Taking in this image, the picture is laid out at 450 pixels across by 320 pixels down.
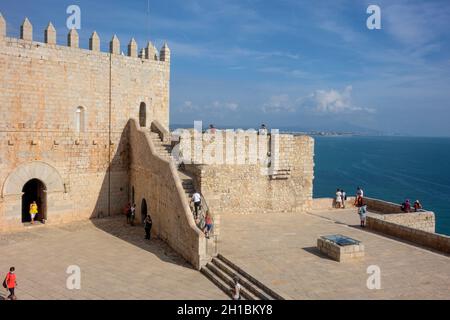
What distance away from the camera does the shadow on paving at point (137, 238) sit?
14039 mm

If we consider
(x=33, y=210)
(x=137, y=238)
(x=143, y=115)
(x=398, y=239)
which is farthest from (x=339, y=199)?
(x=33, y=210)

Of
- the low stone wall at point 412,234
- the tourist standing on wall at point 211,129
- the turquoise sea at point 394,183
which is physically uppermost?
the tourist standing on wall at point 211,129

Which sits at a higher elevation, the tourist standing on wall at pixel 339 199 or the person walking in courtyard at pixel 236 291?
the tourist standing on wall at pixel 339 199

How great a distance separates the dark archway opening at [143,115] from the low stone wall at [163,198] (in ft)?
2.89

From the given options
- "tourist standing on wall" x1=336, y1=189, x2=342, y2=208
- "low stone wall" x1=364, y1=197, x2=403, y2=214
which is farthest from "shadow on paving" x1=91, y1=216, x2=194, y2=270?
"low stone wall" x1=364, y1=197, x2=403, y2=214

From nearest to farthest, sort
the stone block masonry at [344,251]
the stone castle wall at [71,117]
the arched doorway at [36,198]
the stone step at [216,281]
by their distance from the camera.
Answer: the stone step at [216,281] < the stone block masonry at [344,251] < the stone castle wall at [71,117] < the arched doorway at [36,198]

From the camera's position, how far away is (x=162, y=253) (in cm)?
1450

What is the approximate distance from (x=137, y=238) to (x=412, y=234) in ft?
34.6

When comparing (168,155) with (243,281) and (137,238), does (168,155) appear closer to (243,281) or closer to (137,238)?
(137,238)

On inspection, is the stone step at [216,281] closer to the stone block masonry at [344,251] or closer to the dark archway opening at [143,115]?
the stone block masonry at [344,251]

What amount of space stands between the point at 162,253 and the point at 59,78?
352 inches

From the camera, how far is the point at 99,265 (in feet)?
43.6

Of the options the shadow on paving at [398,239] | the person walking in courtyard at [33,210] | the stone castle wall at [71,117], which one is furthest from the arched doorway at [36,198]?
the shadow on paving at [398,239]
